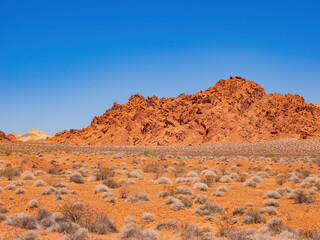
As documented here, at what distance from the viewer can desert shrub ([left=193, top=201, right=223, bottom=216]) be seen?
32.5 feet

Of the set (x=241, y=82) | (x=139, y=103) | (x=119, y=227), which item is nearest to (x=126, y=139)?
(x=139, y=103)

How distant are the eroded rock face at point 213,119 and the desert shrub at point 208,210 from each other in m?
70.0

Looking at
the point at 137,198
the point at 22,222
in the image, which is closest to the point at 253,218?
the point at 137,198

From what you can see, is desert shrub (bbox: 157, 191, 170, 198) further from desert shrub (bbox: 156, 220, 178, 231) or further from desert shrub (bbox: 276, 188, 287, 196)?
desert shrub (bbox: 276, 188, 287, 196)

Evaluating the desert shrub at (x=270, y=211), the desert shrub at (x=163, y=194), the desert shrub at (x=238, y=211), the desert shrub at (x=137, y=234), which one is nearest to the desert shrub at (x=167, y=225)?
the desert shrub at (x=137, y=234)

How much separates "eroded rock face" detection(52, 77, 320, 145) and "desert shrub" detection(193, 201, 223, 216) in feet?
230

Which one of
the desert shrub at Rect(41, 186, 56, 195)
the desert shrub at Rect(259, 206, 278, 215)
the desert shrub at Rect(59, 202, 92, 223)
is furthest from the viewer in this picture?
the desert shrub at Rect(41, 186, 56, 195)

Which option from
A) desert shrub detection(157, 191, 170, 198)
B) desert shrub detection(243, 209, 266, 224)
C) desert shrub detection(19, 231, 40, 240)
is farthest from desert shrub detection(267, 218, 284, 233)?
desert shrub detection(19, 231, 40, 240)

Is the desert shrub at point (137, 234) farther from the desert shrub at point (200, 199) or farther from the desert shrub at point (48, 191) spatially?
the desert shrub at point (48, 191)

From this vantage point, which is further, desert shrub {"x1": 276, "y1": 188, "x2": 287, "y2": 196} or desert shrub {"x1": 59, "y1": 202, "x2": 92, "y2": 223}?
desert shrub {"x1": 276, "y1": 188, "x2": 287, "y2": 196}

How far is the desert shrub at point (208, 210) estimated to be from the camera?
32.5ft

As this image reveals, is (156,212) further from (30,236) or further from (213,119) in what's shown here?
(213,119)

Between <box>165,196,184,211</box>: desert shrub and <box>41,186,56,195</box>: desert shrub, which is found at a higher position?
<box>41,186,56,195</box>: desert shrub

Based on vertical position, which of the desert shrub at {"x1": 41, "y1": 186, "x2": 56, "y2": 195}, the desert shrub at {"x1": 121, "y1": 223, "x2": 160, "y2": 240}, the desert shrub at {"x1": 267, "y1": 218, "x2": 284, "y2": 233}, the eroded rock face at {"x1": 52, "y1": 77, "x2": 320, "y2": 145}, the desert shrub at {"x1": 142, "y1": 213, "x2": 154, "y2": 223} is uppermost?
the eroded rock face at {"x1": 52, "y1": 77, "x2": 320, "y2": 145}
